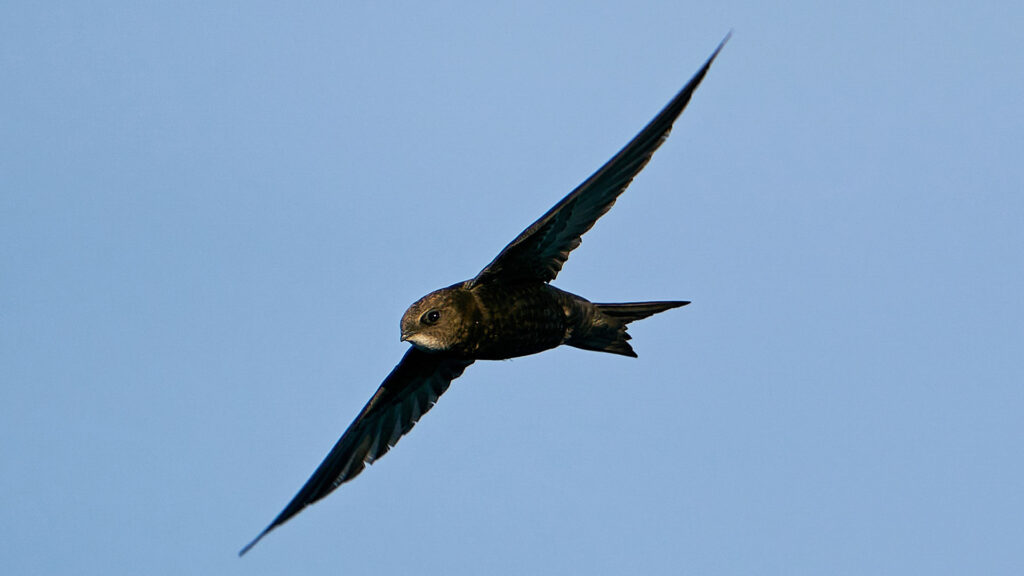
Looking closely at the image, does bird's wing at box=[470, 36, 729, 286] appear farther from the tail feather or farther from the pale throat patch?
the tail feather

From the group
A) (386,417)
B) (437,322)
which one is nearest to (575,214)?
(437,322)

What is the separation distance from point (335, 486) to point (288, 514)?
0.50 m

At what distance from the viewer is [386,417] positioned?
38.7 feet

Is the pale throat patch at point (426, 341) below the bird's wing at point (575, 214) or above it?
below

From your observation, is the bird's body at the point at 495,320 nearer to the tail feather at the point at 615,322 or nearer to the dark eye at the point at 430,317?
the dark eye at the point at 430,317

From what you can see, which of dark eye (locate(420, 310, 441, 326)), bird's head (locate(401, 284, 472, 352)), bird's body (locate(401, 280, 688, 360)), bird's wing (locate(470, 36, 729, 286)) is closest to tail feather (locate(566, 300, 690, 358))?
bird's body (locate(401, 280, 688, 360))

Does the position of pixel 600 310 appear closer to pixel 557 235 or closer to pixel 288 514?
pixel 557 235

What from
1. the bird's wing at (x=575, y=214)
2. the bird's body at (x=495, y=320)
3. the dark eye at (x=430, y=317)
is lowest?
the dark eye at (x=430, y=317)

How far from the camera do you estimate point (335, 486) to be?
38.0 feet

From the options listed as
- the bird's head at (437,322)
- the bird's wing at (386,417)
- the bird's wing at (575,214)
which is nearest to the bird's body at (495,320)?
the bird's head at (437,322)

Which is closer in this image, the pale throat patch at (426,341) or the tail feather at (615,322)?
the pale throat patch at (426,341)

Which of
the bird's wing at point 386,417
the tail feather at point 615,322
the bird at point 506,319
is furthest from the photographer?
the bird's wing at point 386,417

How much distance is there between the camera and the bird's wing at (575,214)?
9.23 meters

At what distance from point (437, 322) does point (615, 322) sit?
1.98 metres
